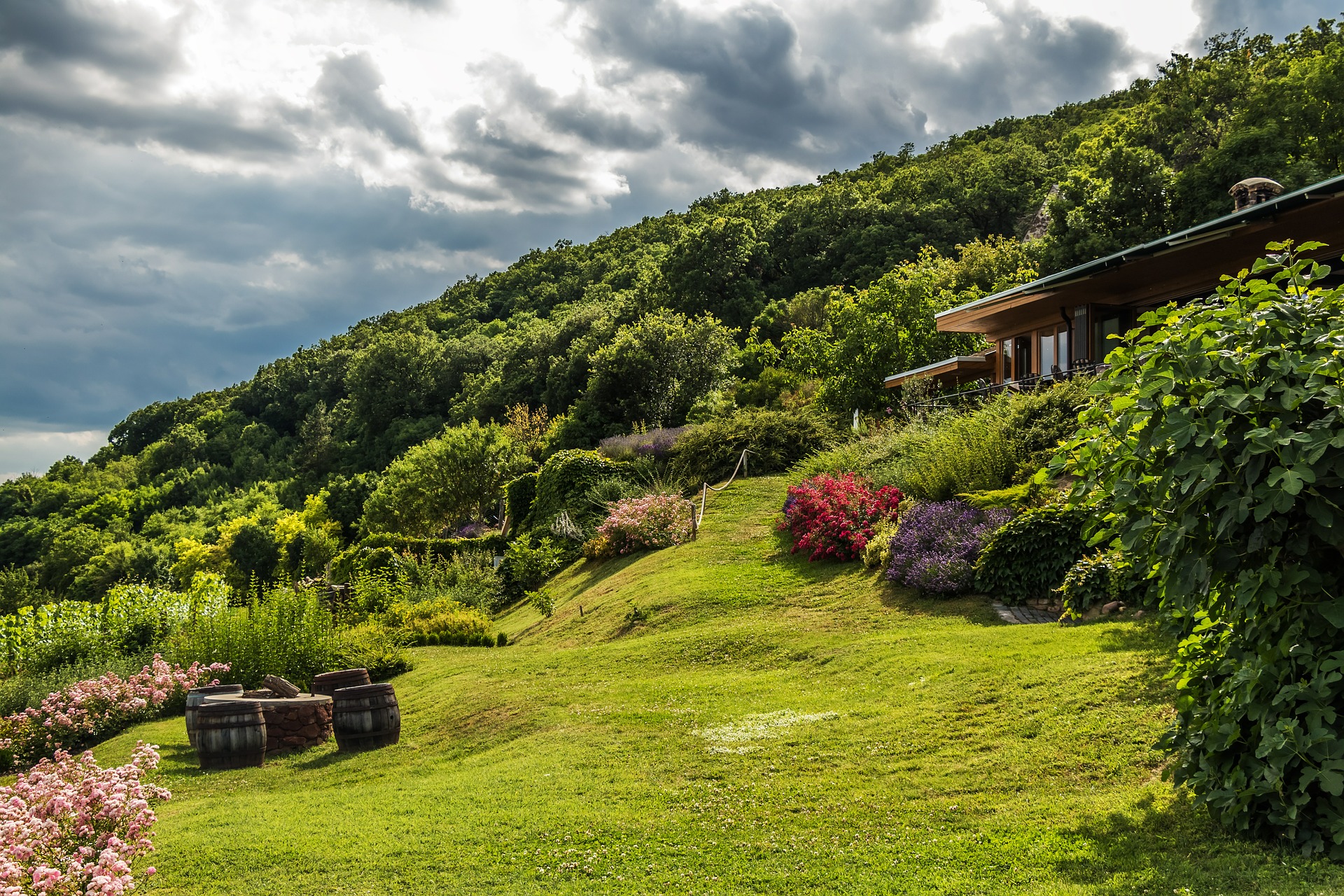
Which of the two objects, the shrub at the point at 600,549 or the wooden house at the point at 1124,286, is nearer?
the wooden house at the point at 1124,286

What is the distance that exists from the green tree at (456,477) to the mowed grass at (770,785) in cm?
2289

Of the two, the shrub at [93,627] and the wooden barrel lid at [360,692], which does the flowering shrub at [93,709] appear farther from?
the wooden barrel lid at [360,692]

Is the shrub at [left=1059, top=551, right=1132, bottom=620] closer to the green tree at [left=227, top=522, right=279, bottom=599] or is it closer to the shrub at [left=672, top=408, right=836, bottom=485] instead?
the shrub at [left=672, top=408, right=836, bottom=485]

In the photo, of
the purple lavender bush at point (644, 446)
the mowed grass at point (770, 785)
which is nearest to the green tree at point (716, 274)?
the purple lavender bush at point (644, 446)

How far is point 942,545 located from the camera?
11680 mm

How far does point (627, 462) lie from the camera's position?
24.3 meters

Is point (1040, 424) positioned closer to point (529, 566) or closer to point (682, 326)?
point (529, 566)

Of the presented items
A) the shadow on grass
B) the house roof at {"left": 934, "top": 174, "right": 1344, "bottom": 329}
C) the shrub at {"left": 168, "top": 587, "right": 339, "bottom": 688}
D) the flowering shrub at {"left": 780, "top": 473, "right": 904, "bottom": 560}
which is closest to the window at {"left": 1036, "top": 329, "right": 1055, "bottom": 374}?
the house roof at {"left": 934, "top": 174, "right": 1344, "bottom": 329}

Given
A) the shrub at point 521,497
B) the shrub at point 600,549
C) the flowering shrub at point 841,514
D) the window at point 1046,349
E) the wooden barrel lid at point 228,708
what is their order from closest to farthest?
the wooden barrel lid at point 228,708
the flowering shrub at point 841,514
the shrub at point 600,549
the window at point 1046,349
the shrub at point 521,497

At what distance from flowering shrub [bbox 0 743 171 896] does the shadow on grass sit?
4870 mm

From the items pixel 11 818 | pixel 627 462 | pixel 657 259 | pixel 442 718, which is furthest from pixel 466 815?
pixel 657 259

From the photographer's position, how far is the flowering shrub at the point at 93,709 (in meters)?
10.2

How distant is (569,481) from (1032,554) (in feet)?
50.0

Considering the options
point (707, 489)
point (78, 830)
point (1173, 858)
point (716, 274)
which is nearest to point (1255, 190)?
point (707, 489)
